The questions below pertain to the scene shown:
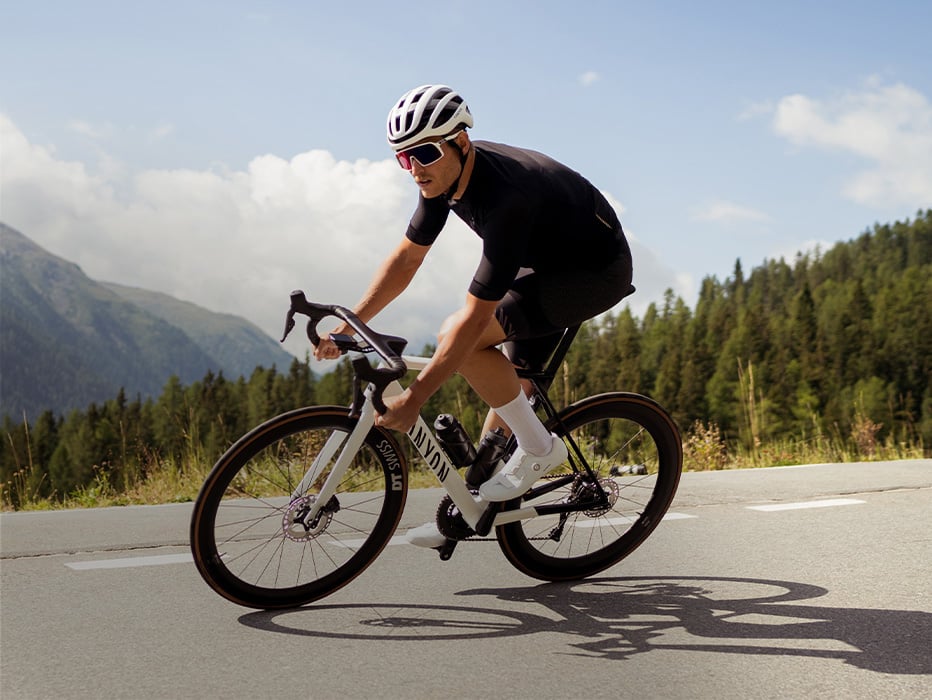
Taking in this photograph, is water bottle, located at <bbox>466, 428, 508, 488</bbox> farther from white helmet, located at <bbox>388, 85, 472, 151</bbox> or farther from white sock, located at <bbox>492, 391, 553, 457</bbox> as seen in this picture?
white helmet, located at <bbox>388, 85, 472, 151</bbox>

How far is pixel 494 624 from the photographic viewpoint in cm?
390

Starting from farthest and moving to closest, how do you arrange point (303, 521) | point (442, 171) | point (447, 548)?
1. point (447, 548)
2. point (303, 521)
3. point (442, 171)

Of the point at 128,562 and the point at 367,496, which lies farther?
the point at 128,562

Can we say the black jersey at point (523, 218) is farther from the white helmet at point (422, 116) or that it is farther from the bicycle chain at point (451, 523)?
the bicycle chain at point (451, 523)

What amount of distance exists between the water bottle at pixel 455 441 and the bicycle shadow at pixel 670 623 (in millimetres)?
585

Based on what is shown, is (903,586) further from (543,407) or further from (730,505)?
(730,505)

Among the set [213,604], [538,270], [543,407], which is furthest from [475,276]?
[213,604]

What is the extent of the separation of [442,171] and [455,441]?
1.18m

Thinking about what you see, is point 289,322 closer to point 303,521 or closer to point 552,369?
point 303,521

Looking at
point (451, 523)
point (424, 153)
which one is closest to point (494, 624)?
point (451, 523)

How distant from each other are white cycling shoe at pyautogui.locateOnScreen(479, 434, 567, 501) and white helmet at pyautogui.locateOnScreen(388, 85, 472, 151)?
1.41 m

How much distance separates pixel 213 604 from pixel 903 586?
2.96m

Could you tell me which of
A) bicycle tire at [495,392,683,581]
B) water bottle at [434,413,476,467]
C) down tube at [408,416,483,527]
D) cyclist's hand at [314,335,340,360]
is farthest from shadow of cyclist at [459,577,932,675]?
cyclist's hand at [314,335,340,360]

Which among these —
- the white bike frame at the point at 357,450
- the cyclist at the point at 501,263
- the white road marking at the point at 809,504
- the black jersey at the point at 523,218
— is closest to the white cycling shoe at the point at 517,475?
the cyclist at the point at 501,263
